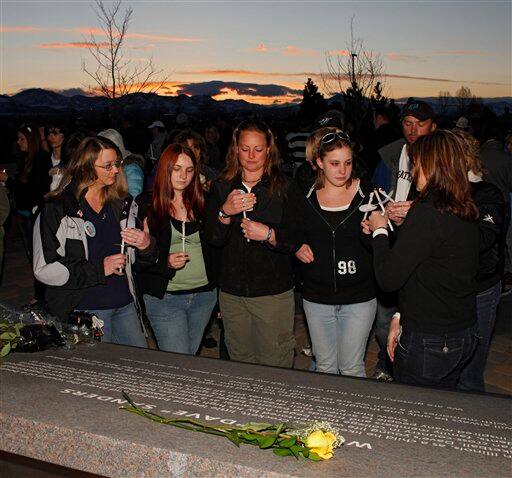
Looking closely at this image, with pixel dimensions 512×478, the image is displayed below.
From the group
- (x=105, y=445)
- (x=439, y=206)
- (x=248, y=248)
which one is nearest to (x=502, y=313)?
(x=248, y=248)

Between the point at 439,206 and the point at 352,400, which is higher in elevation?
the point at 439,206

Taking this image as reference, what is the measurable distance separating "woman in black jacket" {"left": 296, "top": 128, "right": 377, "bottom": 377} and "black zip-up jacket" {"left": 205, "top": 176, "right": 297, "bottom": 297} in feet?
0.41

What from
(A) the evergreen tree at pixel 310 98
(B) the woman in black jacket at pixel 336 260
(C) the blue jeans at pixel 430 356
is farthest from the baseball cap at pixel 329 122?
(A) the evergreen tree at pixel 310 98

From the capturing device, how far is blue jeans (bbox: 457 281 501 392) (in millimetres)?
4047

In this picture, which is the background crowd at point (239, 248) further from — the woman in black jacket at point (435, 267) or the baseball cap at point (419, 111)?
the baseball cap at point (419, 111)

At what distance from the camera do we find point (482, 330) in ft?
13.5

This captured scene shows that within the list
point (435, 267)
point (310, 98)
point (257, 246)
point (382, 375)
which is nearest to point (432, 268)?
point (435, 267)

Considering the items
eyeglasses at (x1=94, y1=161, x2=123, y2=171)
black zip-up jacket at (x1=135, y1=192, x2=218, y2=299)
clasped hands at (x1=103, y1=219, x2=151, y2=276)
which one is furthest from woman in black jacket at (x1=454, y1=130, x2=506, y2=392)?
eyeglasses at (x1=94, y1=161, x2=123, y2=171)

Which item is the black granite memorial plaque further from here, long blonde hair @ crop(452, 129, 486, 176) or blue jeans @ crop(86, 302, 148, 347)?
long blonde hair @ crop(452, 129, 486, 176)

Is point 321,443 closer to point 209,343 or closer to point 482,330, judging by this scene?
point 482,330

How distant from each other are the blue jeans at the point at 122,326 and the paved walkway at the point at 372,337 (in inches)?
76.0

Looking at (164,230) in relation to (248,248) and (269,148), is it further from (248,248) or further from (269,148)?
(269,148)

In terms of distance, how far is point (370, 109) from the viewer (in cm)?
2150

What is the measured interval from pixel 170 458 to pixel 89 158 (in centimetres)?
217
